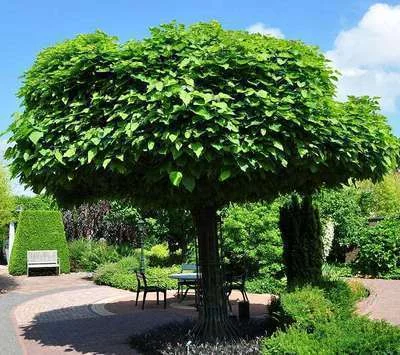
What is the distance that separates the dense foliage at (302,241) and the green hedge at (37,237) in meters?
15.6

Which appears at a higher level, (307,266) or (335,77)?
(335,77)

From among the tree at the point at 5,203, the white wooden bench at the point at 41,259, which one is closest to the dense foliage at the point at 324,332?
the tree at the point at 5,203

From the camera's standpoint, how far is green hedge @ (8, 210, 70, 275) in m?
22.1

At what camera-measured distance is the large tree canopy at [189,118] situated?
5.56 meters

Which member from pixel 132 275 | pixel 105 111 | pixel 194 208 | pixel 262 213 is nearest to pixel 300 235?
pixel 194 208

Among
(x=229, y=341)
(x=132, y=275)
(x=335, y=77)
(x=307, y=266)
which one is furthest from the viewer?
(x=132, y=275)

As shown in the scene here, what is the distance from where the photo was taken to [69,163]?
617 cm

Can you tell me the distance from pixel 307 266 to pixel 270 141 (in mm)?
4029

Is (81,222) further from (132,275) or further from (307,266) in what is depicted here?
(307,266)

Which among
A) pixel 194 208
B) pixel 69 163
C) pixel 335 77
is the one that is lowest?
pixel 194 208

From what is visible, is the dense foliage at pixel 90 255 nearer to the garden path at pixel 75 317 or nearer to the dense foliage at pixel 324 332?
the garden path at pixel 75 317

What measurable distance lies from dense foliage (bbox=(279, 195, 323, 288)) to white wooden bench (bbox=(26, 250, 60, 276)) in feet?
49.3

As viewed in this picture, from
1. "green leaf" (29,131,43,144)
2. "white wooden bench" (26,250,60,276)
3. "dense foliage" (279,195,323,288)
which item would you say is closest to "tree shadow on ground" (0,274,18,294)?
"white wooden bench" (26,250,60,276)

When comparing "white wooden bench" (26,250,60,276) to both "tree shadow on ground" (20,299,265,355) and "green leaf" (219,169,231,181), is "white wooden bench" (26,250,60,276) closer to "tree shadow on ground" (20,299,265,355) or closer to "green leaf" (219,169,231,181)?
"tree shadow on ground" (20,299,265,355)
